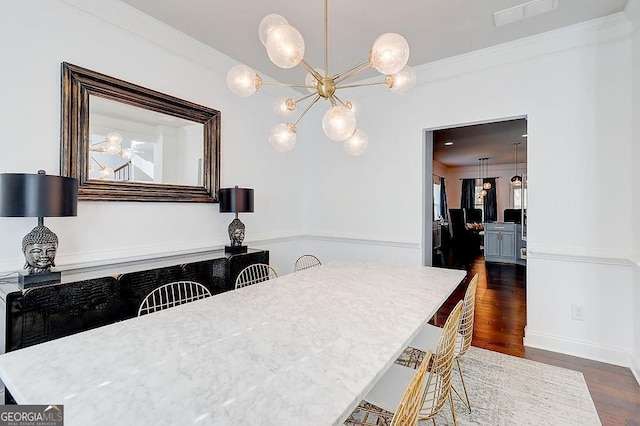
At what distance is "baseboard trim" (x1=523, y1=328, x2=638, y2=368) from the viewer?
8.52 feet

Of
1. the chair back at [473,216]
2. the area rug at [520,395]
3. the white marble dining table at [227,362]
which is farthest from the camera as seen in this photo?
the chair back at [473,216]

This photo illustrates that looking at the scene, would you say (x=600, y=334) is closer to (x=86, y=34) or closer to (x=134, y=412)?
(x=134, y=412)

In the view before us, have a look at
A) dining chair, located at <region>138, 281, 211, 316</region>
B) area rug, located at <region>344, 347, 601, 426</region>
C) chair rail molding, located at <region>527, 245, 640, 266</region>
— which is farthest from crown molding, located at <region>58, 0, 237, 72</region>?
chair rail molding, located at <region>527, 245, 640, 266</region>

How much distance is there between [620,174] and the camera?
262cm

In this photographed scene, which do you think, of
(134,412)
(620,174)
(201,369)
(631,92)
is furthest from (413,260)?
(134,412)

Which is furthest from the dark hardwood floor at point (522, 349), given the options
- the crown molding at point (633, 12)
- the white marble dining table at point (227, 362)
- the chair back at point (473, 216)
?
the chair back at point (473, 216)

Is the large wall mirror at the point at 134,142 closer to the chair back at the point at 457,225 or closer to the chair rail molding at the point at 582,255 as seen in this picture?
the chair rail molding at the point at 582,255

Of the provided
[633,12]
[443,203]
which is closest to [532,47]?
[633,12]

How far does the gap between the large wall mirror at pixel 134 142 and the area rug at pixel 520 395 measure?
2.42 metres

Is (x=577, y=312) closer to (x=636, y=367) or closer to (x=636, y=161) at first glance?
(x=636, y=367)

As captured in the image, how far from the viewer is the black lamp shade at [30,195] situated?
66.2 inches

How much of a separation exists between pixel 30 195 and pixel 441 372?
234 cm

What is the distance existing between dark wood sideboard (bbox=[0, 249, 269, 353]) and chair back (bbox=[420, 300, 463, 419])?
1915mm

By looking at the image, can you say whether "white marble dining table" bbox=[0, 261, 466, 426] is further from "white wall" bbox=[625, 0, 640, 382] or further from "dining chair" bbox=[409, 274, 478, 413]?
"white wall" bbox=[625, 0, 640, 382]
